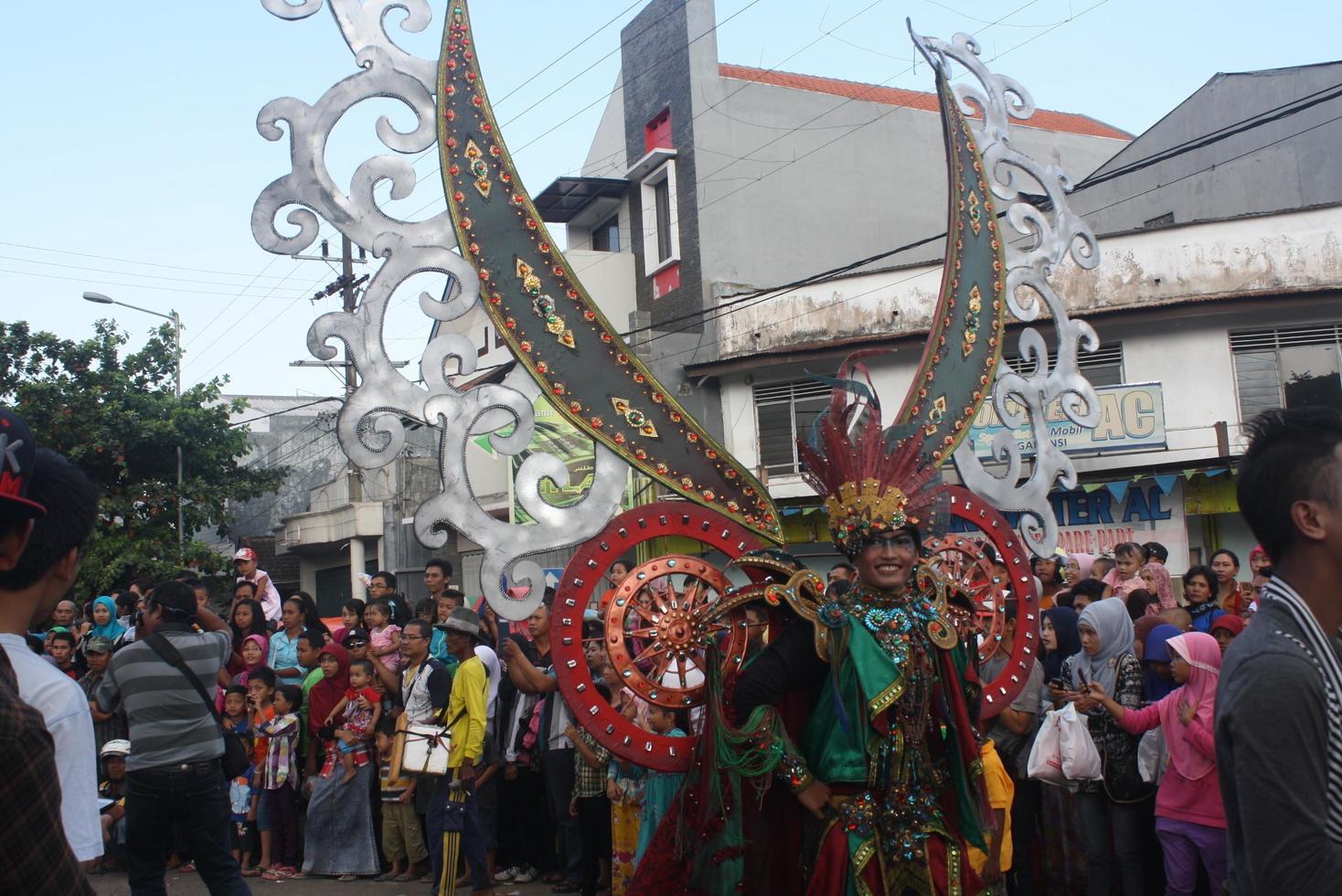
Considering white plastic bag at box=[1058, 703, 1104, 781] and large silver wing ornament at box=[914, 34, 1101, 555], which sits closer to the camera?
white plastic bag at box=[1058, 703, 1104, 781]

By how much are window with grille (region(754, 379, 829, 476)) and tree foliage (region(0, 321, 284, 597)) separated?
8.03 meters

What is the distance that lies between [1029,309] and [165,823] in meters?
4.59

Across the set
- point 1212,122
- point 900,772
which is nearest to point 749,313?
point 1212,122

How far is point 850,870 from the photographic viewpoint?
12.1 feet

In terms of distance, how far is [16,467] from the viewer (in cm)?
179

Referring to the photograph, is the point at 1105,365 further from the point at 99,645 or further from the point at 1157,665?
the point at 99,645

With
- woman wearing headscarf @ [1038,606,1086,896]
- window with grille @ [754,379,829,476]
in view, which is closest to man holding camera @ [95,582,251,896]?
woman wearing headscarf @ [1038,606,1086,896]

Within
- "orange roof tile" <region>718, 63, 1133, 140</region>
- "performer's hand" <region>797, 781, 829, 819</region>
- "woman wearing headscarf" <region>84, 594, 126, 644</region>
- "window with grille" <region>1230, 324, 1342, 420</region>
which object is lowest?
"performer's hand" <region>797, 781, 829, 819</region>

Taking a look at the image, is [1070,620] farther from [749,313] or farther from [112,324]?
[112,324]

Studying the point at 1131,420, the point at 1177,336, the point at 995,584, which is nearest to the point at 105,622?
the point at 995,584

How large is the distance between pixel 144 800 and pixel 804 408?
1267cm

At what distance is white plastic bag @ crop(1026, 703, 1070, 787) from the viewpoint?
544cm

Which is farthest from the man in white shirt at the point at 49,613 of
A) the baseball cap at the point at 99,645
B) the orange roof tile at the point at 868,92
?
the orange roof tile at the point at 868,92

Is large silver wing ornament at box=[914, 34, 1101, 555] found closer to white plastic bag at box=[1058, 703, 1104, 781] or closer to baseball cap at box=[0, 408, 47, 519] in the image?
white plastic bag at box=[1058, 703, 1104, 781]
